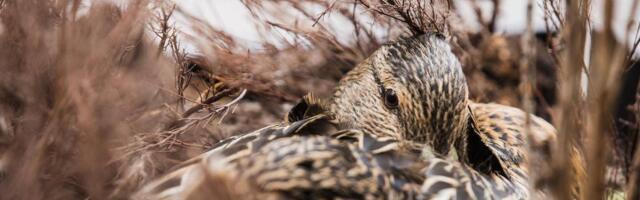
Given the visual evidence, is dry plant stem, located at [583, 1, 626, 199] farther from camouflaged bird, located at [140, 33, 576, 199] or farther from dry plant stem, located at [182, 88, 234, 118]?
dry plant stem, located at [182, 88, 234, 118]

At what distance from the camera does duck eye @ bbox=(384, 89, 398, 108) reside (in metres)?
1.36

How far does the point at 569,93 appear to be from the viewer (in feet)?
2.17

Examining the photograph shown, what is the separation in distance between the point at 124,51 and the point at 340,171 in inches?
14.7

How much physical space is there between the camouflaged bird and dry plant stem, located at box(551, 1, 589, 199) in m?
0.32

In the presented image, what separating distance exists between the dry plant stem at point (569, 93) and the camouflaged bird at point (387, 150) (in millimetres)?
320

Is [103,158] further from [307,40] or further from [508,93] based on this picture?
[508,93]

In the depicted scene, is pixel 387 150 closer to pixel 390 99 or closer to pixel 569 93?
pixel 390 99

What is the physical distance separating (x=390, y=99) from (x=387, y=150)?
0.77 feet

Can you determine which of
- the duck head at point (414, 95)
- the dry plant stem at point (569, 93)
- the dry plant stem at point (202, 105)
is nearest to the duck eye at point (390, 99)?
the duck head at point (414, 95)

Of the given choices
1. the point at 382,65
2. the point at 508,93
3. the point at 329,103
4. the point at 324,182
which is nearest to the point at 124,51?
the point at 324,182

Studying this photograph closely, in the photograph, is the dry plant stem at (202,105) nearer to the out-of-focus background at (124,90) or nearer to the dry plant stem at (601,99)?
the out-of-focus background at (124,90)

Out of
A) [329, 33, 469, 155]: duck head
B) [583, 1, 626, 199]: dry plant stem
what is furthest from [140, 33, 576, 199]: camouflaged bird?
[583, 1, 626, 199]: dry plant stem

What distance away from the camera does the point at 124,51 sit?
0.87 m

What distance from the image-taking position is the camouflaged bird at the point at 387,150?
40.5 inches
